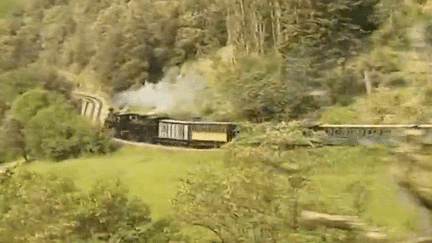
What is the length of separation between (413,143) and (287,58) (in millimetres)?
393

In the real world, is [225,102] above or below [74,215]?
above

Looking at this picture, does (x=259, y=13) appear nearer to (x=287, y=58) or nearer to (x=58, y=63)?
(x=287, y=58)

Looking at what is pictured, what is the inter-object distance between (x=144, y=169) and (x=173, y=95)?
220mm

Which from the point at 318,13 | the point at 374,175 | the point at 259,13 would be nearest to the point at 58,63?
the point at 259,13

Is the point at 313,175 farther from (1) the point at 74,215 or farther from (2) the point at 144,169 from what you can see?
(1) the point at 74,215

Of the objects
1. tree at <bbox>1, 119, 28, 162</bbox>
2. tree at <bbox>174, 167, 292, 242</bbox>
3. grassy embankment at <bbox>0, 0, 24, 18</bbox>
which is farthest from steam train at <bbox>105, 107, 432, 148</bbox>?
grassy embankment at <bbox>0, 0, 24, 18</bbox>

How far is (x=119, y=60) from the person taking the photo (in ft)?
5.03

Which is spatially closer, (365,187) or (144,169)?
(365,187)

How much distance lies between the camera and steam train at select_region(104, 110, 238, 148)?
146 cm

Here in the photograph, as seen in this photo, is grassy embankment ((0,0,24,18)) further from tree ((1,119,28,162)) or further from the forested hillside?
tree ((1,119,28,162))

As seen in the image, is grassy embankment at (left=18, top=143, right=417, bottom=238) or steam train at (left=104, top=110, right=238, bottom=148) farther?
steam train at (left=104, top=110, right=238, bottom=148)

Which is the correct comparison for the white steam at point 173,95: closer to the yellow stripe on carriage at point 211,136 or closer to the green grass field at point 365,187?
the yellow stripe on carriage at point 211,136

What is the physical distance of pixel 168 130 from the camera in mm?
1503

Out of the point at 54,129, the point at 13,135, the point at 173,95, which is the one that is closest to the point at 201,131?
the point at 173,95
